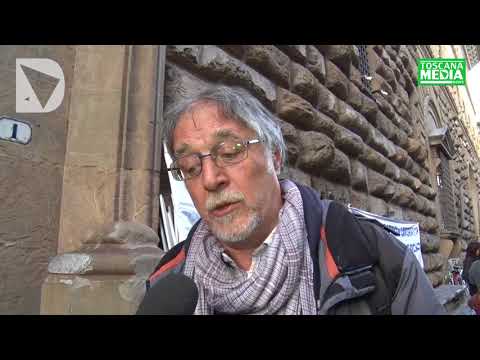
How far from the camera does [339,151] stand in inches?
143

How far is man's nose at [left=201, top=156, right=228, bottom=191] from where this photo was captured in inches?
47.2

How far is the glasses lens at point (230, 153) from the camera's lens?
1.23 meters

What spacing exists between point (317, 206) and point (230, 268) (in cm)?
40

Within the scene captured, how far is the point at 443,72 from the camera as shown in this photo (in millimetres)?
5715

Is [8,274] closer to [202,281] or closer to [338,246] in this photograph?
[202,281]

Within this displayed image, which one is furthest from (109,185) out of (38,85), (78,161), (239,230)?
(239,230)

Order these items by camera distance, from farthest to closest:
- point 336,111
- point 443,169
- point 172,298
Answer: point 443,169, point 336,111, point 172,298

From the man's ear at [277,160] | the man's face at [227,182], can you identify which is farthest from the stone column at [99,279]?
the man's ear at [277,160]

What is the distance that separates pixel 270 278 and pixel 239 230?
20 cm

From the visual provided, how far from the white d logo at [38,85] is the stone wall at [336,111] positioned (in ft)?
1.92

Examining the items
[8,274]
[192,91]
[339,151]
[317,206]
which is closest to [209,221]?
[317,206]

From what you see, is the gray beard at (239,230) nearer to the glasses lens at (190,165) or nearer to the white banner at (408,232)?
the glasses lens at (190,165)

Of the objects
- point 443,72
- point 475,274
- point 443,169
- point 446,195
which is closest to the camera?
point 475,274

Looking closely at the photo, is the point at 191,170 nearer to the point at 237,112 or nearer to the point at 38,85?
the point at 237,112
